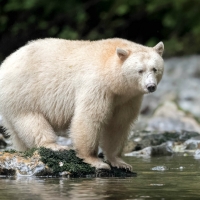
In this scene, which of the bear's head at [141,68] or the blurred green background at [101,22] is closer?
the bear's head at [141,68]

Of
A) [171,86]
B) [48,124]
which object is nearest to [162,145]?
[48,124]

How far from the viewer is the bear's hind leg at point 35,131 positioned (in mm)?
8406

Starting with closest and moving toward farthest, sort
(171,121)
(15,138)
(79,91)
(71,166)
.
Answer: (71,166) < (79,91) < (15,138) < (171,121)

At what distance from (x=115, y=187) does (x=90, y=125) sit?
1.42 metres

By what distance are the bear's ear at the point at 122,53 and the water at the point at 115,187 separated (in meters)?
1.41

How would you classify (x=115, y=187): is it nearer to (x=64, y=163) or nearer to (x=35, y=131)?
(x=64, y=163)

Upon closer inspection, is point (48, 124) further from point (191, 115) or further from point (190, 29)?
point (190, 29)

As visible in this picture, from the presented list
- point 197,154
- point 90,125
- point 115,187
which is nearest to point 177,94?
point 197,154

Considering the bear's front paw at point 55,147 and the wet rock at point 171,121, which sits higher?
the wet rock at point 171,121

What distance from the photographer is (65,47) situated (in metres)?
8.66

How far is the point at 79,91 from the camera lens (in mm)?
8180

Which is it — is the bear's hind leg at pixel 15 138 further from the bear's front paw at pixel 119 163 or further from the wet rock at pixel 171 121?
the wet rock at pixel 171 121

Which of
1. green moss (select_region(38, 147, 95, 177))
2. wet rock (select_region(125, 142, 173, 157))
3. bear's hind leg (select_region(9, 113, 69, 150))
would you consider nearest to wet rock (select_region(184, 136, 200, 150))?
wet rock (select_region(125, 142, 173, 157))

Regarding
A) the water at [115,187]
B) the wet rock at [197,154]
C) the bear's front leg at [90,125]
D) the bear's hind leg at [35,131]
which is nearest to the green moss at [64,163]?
the bear's front leg at [90,125]
